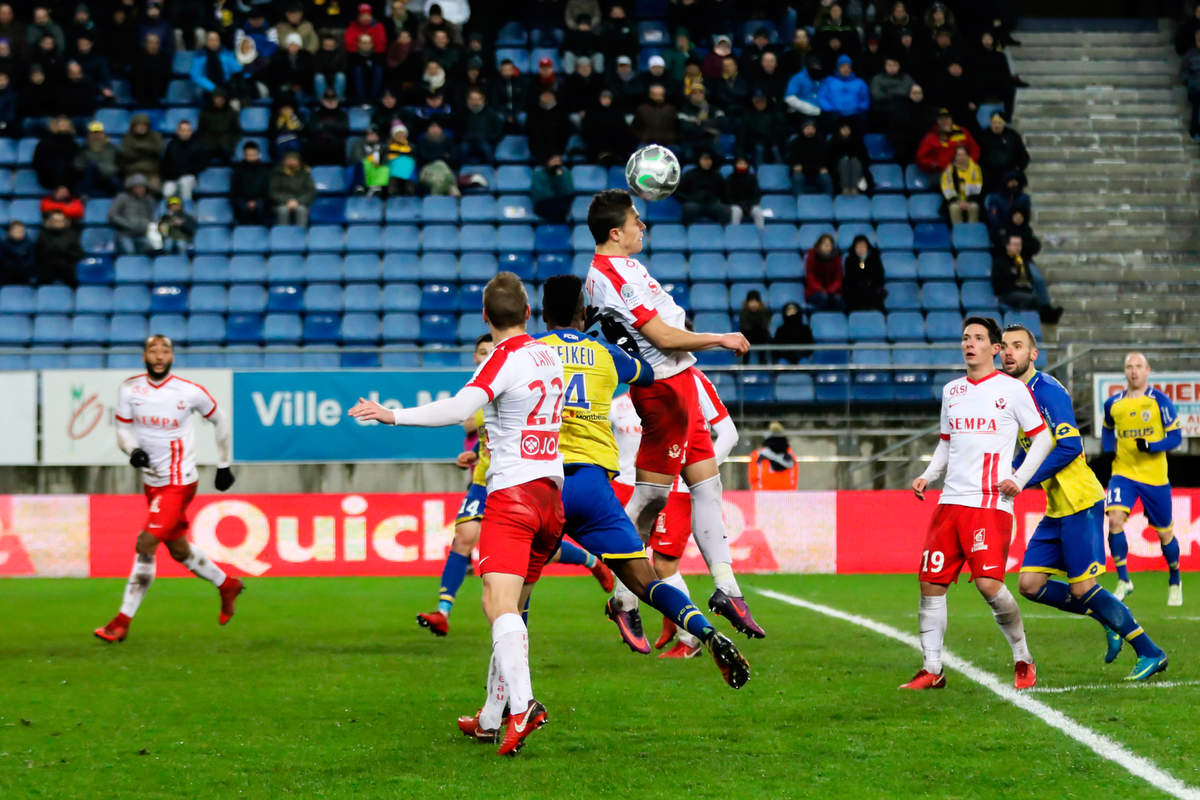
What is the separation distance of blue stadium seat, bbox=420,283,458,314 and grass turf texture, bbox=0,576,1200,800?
343 inches

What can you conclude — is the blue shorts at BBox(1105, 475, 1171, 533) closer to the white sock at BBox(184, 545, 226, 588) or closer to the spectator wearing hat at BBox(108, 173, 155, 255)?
the white sock at BBox(184, 545, 226, 588)

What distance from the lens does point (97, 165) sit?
2189 cm

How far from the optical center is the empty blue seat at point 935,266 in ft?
70.0

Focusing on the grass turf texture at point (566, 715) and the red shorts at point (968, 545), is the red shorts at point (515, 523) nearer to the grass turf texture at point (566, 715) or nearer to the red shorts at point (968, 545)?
the grass turf texture at point (566, 715)

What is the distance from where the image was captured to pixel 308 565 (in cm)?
1727

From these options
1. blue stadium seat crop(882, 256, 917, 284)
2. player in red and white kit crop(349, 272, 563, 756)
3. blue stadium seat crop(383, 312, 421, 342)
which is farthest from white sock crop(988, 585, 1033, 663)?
blue stadium seat crop(882, 256, 917, 284)

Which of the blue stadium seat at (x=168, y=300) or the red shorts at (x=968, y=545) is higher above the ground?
the blue stadium seat at (x=168, y=300)

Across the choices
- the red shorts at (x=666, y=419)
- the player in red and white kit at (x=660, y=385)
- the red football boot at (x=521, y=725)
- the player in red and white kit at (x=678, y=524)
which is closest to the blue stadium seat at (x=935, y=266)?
the player in red and white kit at (x=678, y=524)

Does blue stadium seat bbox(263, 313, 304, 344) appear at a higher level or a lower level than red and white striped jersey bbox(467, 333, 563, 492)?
higher

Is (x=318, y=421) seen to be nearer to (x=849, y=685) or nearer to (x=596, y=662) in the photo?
(x=596, y=662)

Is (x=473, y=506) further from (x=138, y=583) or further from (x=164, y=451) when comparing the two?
(x=138, y=583)

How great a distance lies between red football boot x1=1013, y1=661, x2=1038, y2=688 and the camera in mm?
8010

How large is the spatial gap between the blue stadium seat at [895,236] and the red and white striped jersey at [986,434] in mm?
13788

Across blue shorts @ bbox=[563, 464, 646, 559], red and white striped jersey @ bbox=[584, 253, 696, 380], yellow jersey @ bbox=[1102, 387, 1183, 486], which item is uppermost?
red and white striped jersey @ bbox=[584, 253, 696, 380]
